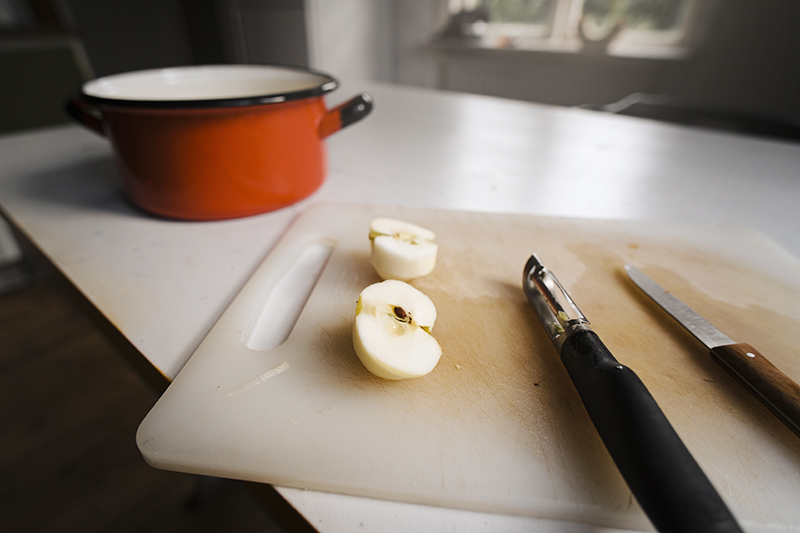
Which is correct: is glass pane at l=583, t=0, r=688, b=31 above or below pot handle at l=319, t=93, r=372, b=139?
above

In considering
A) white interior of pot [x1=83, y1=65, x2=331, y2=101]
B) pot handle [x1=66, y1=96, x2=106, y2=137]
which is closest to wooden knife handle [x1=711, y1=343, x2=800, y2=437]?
white interior of pot [x1=83, y1=65, x2=331, y2=101]

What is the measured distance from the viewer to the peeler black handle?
0.71ft

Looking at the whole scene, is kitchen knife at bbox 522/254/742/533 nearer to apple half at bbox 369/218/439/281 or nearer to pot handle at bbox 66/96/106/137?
apple half at bbox 369/218/439/281

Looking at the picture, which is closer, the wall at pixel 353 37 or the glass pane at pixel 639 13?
the glass pane at pixel 639 13

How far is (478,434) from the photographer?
307 mm

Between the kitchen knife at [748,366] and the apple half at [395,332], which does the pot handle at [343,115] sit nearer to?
the apple half at [395,332]

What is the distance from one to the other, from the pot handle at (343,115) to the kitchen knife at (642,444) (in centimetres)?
45

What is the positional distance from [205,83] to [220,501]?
943 mm

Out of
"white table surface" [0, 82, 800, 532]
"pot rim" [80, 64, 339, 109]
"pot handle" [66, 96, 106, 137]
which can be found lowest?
"white table surface" [0, 82, 800, 532]

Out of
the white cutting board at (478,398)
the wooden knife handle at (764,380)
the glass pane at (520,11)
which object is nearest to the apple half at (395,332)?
the white cutting board at (478,398)

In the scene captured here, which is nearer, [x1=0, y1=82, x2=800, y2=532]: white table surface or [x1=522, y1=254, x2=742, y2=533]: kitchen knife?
[x1=522, y1=254, x2=742, y2=533]: kitchen knife

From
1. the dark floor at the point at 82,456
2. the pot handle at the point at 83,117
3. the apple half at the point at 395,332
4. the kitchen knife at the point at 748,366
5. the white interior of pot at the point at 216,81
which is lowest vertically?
the dark floor at the point at 82,456

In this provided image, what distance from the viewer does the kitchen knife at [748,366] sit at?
31 cm

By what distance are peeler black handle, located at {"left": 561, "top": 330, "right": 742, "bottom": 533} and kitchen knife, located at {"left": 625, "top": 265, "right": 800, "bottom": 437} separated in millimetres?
123
